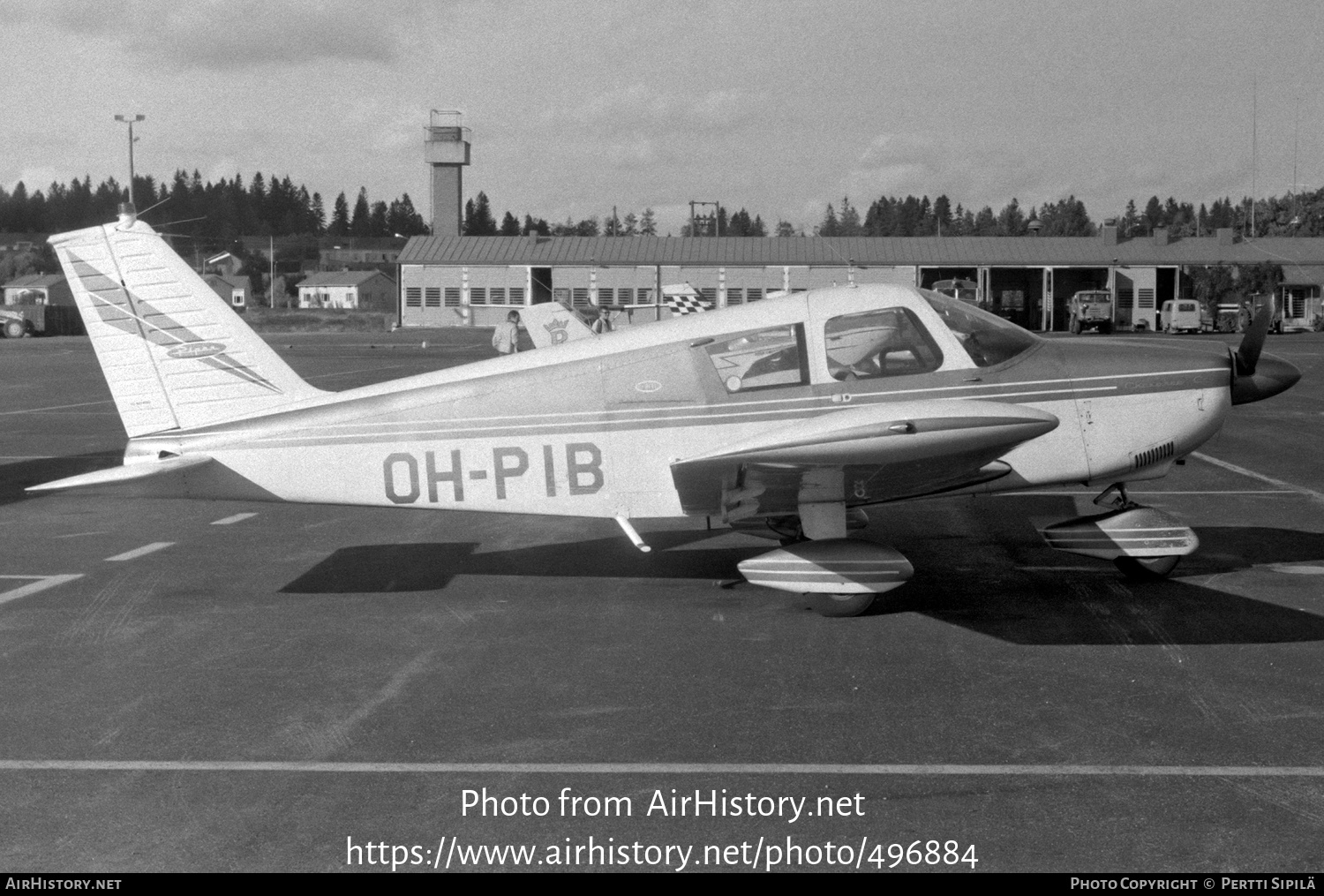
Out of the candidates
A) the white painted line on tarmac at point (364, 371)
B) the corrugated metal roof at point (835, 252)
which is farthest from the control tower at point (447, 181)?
the white painted line on tarmac at point (364, 371)

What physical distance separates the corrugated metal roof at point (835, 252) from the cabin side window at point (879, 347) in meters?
71.0

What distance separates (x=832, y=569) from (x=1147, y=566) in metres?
2.52

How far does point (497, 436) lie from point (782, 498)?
1.92m

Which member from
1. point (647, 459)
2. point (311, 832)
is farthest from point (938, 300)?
point (311, 832)

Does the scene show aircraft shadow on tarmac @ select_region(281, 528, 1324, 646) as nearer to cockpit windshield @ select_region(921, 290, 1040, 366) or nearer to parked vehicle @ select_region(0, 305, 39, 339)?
cockpit windshield @ select_region(921, 290, 1040, 366)

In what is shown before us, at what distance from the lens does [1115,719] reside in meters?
5.72

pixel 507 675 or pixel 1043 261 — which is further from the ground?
pixel 1043 261

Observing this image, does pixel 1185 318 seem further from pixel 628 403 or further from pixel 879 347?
pixel 628 403

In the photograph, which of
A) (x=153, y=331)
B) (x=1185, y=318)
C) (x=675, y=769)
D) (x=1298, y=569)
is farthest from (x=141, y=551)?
(x=1185, y=318)

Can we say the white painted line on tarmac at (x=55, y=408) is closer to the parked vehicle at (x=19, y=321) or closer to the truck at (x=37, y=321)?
the truck at (x=37, y=321)

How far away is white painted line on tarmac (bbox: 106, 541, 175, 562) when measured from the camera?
9.99 meters

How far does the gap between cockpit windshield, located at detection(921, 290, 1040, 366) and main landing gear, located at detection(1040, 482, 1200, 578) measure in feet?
4.39

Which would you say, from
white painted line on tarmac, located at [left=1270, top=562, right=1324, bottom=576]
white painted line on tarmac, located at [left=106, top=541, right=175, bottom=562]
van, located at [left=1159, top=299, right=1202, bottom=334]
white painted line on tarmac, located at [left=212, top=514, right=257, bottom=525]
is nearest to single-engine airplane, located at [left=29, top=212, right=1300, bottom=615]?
white painted line on tarmac, located at [left=1270, top=562, right=1324, bottom=576]
